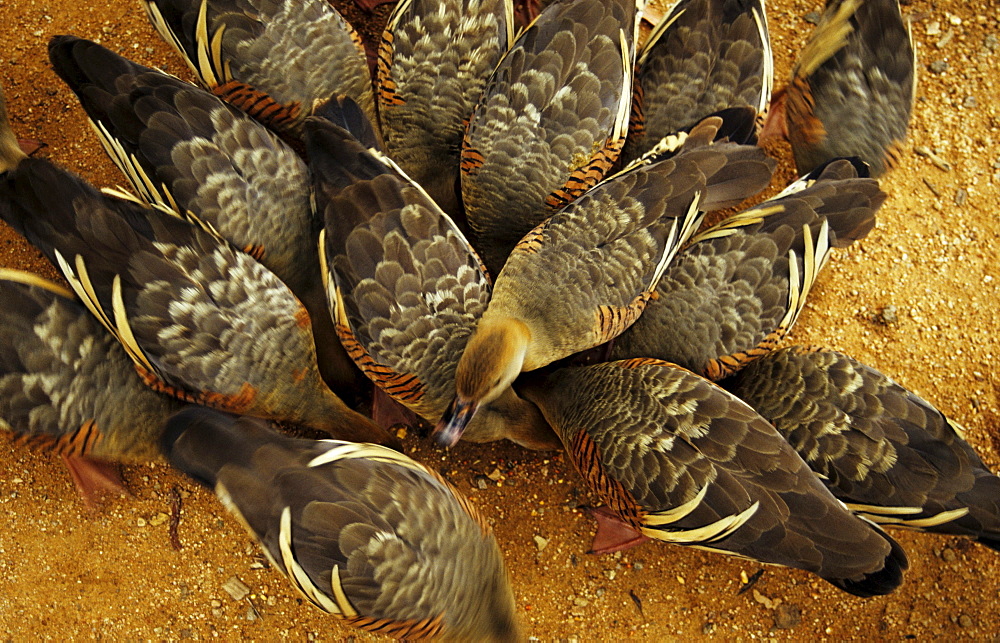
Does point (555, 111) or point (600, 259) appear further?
point (555, 111)

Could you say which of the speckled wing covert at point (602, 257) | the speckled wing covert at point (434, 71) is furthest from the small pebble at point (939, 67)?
the speckled wing covert at point (434, 71)

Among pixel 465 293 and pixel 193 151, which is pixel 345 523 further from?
pixel 193 151

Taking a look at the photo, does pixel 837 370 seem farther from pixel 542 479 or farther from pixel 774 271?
pixel 542 479

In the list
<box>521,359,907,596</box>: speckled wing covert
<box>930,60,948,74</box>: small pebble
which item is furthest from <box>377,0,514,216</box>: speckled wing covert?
<box>930,60,948,74</box>: small pebble

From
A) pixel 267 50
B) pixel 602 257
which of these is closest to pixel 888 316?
pixel 602 257

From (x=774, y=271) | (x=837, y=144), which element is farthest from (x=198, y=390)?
(x=837, y=144)

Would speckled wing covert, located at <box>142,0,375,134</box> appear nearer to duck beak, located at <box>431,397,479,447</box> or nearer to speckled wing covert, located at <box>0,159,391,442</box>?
speckled wing covert, located at <box>0,159,391,442</box>
